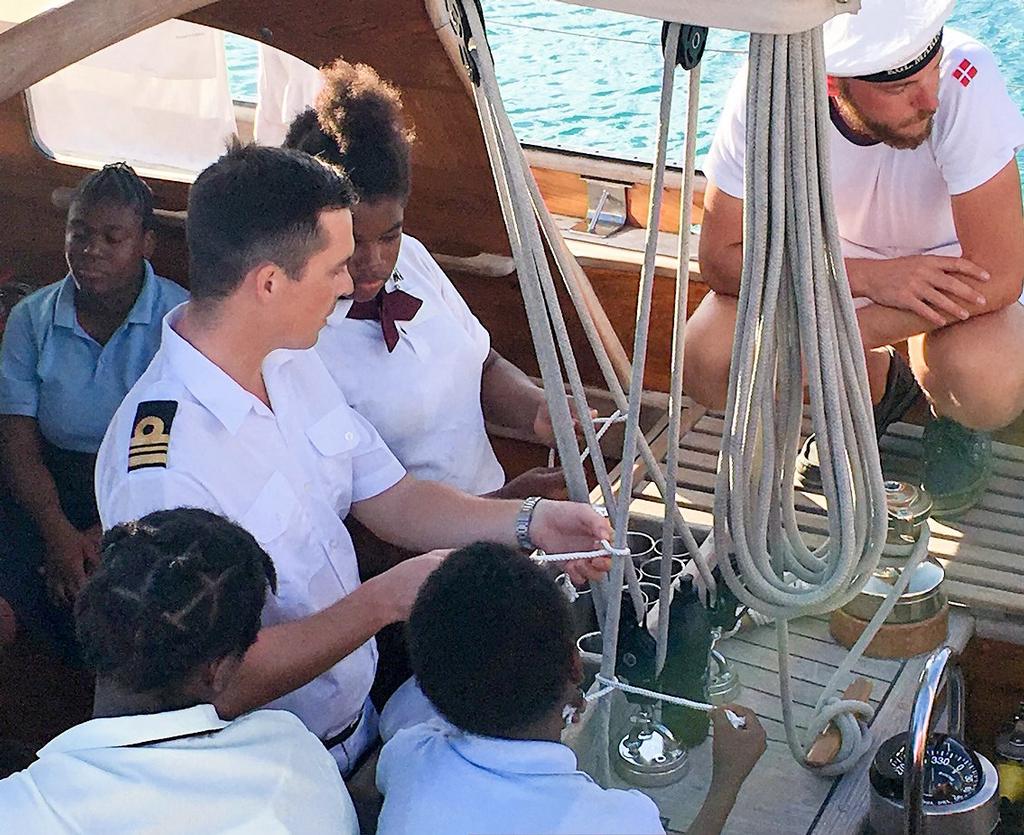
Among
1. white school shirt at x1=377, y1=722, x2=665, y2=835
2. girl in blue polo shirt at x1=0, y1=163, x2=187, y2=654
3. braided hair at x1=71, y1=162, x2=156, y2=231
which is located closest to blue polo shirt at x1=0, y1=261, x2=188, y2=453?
girl in blue polo shirt at x1=0, y1=163, x2=187, y2=654

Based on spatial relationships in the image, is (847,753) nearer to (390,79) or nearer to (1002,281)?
(1002,281)

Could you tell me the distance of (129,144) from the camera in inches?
154

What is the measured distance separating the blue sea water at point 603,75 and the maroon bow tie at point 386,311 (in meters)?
6.03

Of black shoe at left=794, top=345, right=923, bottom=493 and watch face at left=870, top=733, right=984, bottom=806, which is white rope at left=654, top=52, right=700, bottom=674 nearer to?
watch face at left=870, top=733, right=984, bottom=806

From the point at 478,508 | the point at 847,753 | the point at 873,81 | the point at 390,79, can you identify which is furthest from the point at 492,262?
the point at 847,753

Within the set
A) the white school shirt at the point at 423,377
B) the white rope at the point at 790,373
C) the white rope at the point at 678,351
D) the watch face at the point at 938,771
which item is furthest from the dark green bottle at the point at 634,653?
the white school shirt at the point at 423,377

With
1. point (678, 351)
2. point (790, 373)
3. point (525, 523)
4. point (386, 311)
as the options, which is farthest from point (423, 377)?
point (790, 373)

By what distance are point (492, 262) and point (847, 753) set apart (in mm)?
1463

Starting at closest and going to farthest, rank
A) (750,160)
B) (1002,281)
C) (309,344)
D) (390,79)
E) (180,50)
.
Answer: (750,160)
(309,344)
(1002,281)
(390,79)
(180,50)

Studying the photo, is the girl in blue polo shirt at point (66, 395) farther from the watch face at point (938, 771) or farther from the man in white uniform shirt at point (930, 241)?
the watch face at point (938, 771)

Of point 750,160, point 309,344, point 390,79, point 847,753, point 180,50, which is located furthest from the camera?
point 180,50

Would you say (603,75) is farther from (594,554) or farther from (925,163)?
(594,554)

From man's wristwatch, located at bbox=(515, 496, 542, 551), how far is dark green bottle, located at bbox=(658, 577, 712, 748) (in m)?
0.20

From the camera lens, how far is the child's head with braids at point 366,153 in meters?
1.82
